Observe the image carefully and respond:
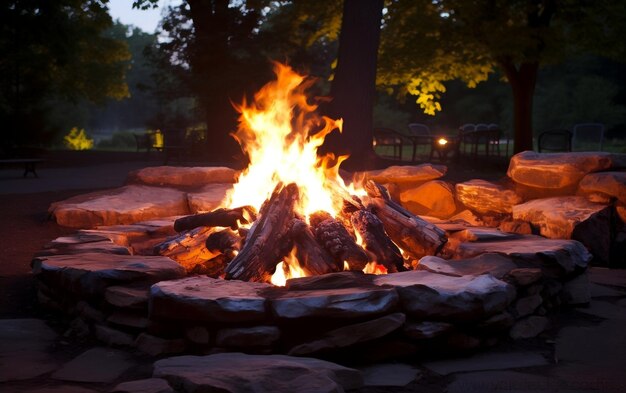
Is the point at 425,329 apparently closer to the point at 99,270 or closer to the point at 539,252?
the point at 539,252

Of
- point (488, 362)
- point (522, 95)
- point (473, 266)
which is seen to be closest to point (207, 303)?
point (488, 362)

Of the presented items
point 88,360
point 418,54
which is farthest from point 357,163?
point 418,54

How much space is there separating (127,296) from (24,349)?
641 millimetres

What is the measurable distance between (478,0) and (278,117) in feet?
33.7

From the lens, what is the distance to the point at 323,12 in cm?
1633

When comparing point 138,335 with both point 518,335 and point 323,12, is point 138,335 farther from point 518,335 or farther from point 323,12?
point 323,12

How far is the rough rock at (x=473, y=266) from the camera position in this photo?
4.49 meters

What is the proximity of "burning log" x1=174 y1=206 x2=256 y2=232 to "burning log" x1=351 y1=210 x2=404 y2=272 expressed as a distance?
0.92 metres

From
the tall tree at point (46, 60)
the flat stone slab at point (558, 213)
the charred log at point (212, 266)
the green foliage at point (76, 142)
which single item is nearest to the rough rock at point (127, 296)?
the charred log at point (212, 266)

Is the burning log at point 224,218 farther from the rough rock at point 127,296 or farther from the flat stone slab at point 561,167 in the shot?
the flat stone slab at point 561,167

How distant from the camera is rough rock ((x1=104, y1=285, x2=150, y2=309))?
3969mm

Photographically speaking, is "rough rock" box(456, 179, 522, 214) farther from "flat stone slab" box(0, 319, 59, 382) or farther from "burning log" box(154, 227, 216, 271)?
"flat stone slab" box(0, 319, 59, 382)

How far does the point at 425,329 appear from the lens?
3721 millimetres

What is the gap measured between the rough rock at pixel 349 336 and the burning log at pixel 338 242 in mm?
980
